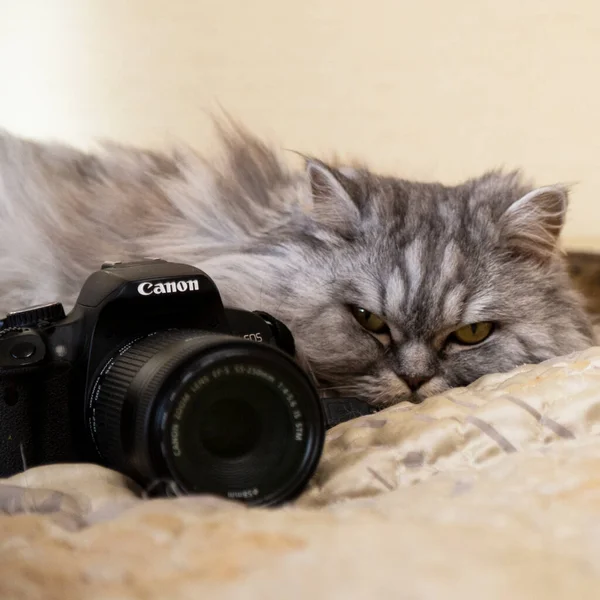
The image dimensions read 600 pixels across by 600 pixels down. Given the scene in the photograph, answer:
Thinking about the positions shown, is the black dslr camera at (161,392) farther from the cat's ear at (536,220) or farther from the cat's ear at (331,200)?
the cat's ear at (536,220)

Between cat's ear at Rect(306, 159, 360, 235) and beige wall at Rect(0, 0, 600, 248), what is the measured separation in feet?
2.25

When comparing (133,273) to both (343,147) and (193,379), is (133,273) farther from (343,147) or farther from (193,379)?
(343,147)

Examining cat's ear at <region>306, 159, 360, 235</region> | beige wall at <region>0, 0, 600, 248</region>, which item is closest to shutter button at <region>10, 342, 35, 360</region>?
cat's ear at <region>306, 159, 360, 235</region>

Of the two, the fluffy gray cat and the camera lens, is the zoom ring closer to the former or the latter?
the camera lens

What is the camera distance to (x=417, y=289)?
38.0 inches

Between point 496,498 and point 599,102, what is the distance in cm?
141

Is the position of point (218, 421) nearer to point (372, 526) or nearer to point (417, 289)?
point (372, 526)

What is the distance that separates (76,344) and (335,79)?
123 cm

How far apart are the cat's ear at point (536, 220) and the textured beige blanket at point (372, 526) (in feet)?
1.17

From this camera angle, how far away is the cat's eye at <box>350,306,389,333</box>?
0.98 metres

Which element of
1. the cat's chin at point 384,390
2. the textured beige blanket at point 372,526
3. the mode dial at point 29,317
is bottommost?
the cat's chin at point 384,390

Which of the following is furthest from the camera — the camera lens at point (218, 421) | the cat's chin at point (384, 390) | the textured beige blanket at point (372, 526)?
the cat's chin at point (384, 390)

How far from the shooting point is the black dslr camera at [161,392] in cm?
57

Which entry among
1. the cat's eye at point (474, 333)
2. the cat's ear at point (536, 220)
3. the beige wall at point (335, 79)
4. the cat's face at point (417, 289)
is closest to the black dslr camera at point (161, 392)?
the cat's face at point (417, 289)
